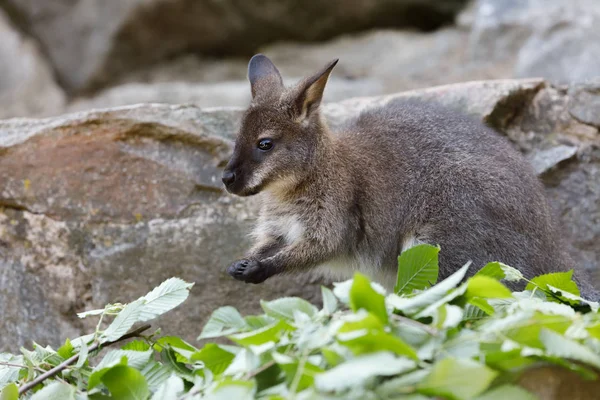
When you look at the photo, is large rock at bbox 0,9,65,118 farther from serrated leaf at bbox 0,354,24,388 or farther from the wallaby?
serrated leaf at bbox 0,354,24,388

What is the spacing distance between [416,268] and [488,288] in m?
0.65

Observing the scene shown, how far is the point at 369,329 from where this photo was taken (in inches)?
89.4

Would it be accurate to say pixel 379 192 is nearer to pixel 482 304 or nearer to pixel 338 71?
pixel 482 304

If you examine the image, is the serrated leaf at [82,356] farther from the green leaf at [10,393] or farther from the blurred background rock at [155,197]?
the blurred background rock at [155,197]

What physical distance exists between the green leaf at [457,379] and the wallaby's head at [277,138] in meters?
1.98

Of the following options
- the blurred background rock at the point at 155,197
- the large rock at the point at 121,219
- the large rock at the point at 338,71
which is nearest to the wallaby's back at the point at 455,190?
the blurred background rock at the point at 155,197

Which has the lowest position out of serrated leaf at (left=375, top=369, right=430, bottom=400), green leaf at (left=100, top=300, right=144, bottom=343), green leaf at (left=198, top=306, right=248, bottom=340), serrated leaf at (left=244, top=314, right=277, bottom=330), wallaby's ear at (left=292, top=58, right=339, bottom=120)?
green leaf at (left=100, top=300, right=144, bottom=343)

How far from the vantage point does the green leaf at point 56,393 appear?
2834 millimetres

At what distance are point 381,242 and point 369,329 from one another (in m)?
1.91

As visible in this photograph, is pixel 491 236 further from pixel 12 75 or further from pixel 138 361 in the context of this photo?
pixel 12 75

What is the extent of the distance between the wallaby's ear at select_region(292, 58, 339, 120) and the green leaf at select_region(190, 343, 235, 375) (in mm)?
1663

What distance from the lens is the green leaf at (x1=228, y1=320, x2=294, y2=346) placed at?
254cm

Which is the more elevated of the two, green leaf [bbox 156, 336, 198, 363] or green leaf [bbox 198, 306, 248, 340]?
green leaf [bbox 198, 306, 248, 340]

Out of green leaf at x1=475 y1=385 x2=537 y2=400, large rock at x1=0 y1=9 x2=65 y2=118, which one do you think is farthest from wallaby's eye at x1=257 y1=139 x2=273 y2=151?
large rock at x1=0 y1=9 x2=65 y2=118
